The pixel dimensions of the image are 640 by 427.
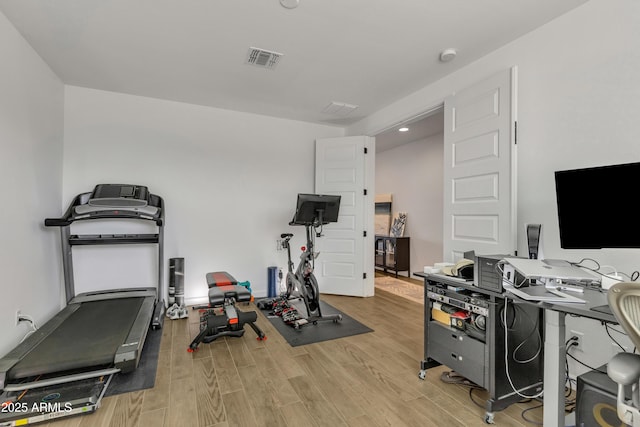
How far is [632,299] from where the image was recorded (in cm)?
102

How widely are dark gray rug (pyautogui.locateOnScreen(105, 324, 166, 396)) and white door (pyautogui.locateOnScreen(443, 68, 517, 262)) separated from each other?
109 inches

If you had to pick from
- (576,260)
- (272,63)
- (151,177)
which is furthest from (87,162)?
(576,260)

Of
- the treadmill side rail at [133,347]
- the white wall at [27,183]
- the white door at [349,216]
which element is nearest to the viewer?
the treadmill side rail at [133,347]

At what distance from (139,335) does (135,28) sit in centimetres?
250

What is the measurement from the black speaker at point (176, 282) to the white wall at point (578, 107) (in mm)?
3654

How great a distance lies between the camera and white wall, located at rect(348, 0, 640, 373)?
1.90m

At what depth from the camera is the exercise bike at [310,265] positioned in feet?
11.4

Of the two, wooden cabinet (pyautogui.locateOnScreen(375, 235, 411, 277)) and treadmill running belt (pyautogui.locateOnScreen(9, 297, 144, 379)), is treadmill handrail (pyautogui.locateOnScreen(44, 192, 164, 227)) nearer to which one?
treadmill running belt (pyautogui.locateOnScreen(9, 297, 144, 379))

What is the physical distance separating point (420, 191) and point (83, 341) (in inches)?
220

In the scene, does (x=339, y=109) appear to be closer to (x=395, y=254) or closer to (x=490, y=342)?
(x=395, y=254)

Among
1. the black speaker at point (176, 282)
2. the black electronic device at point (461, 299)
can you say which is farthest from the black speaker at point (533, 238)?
the black speaker at point (176, 282)

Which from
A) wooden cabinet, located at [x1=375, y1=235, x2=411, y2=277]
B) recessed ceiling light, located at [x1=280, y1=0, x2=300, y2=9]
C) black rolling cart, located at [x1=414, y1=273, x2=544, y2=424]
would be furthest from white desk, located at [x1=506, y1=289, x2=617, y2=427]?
wooden cabinet, located at [x1=375, y1=235, x2=411, y2=277]

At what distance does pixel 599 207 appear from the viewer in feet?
5.33

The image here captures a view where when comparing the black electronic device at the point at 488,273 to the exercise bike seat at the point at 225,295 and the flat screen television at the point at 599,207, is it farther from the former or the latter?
the exercise bike seat at the point at 225,295
